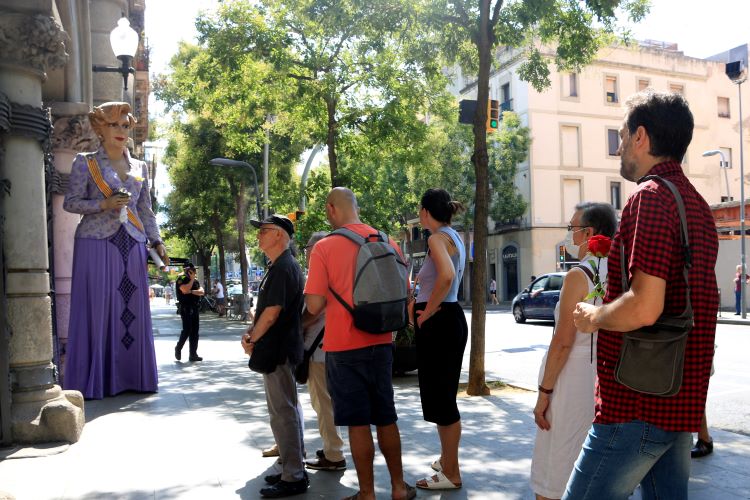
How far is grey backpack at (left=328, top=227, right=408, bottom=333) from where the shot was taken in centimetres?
406

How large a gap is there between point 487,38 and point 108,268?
532cm

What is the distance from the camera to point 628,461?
2346 mm

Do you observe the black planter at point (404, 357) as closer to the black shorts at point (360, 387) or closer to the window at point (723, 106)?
the black shorts at point (360, 387)

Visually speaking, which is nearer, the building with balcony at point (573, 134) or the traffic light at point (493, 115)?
the traffic light at point (493, 115)

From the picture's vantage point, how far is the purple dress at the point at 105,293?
22.0 ft

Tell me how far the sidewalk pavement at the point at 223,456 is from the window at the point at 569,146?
3614 centimetres

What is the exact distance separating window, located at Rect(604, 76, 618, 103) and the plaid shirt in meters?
42.4

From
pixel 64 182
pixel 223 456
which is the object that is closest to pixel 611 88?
pixel 64 182

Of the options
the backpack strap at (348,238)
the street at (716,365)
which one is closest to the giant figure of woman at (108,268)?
the backpack strap at (348,238)

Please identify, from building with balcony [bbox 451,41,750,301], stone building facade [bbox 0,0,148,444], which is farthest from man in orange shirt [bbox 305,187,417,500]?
building with balcony [bbox 451,41,750,301]

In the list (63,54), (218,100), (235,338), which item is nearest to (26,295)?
(63,54)

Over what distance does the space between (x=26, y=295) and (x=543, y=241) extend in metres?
38.7

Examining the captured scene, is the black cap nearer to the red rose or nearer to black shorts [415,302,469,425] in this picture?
black shorts [415,302,469,425]

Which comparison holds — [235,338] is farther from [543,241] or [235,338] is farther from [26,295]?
[543,241]
